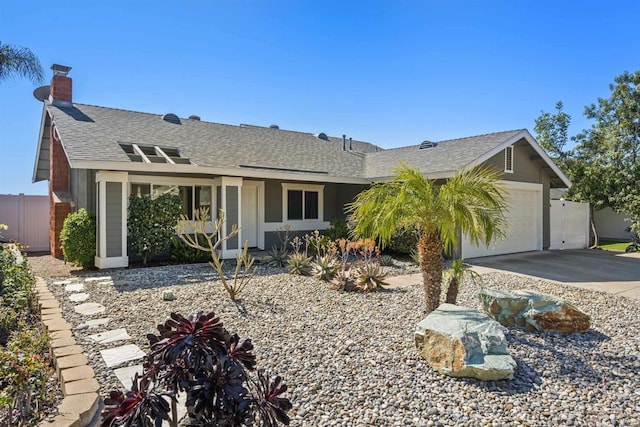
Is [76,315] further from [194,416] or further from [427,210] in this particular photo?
[427,210]

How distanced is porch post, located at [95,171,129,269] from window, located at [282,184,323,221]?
5.82m

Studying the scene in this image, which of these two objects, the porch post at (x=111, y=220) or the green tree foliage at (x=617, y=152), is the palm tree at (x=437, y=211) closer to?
the porch post at (x=111, y=220)

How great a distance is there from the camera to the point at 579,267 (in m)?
11.3

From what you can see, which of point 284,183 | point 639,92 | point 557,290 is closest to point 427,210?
point 557,290

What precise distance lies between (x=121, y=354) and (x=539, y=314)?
5.39 metres

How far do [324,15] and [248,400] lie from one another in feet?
37.7

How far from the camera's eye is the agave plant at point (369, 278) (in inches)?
301

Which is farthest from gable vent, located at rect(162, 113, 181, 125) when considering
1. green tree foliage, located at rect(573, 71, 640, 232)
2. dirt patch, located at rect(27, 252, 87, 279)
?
green tree foliage, located at rect(573, 71, 640, 232)

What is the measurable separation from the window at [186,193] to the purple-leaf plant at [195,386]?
9.42 metres

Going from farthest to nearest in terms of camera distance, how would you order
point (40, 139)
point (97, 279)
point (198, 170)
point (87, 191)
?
point (40, 139) < point (87, 191) < point (198, 170) < point (97, 279)

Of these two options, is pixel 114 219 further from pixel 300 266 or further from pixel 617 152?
pixel 617 152

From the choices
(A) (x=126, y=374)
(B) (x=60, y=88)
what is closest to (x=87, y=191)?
(B) (x=60, y=88)

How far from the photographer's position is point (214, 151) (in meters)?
12.6

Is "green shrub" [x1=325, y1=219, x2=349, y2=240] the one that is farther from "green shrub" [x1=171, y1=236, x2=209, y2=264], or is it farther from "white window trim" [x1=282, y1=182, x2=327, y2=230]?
"green shrub" [x1=171, y1=236, x2=209, y2=264]
